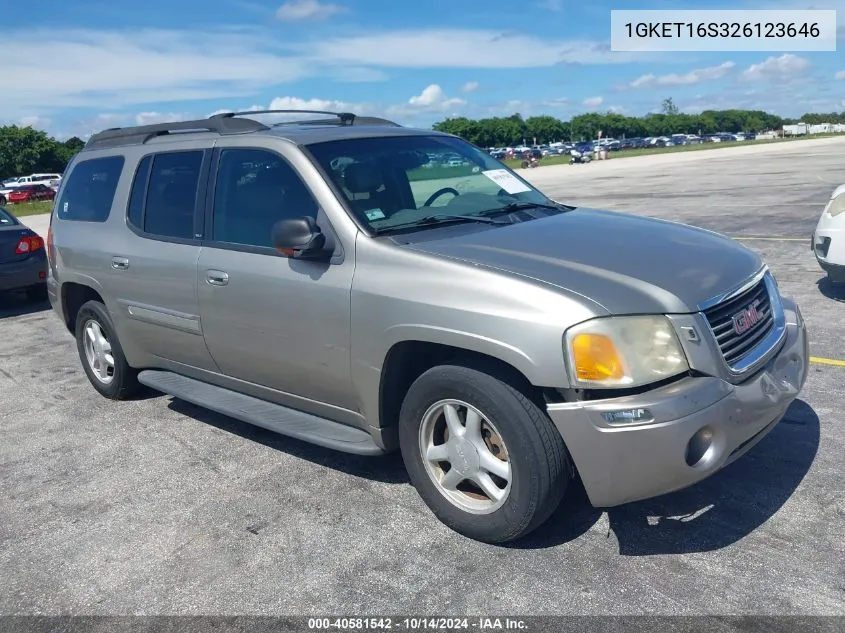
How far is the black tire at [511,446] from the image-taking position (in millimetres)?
3105

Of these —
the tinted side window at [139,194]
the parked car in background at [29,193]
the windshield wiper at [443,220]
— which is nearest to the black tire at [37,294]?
the tinted side window at [139,194]

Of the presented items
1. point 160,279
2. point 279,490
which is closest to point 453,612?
point 279,490

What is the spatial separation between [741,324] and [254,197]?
255cm

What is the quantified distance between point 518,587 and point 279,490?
5.04 ft

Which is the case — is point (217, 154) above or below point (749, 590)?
above

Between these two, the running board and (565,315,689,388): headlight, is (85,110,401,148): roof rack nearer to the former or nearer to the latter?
the running board

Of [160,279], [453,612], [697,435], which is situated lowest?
[453,612]

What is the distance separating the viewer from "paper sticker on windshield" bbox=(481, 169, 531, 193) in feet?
15.2

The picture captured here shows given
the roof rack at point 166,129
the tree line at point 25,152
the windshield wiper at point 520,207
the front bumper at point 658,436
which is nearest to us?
the front bumper at point 658,436

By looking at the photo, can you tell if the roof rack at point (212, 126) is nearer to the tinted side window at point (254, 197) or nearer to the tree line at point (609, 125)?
the tinted side window at point (254, 197)

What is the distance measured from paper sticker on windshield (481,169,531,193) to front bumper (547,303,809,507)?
1.95 m

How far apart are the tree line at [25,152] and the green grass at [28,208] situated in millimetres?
33307

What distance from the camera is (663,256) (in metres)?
3.50

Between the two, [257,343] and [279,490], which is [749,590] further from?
[257,343]
